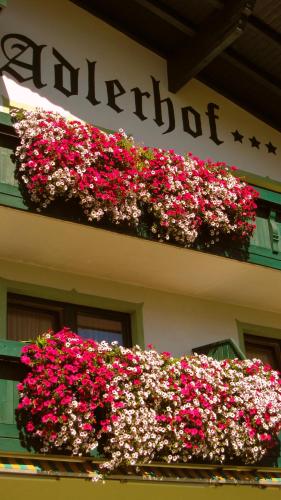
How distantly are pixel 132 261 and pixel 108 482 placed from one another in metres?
2.95

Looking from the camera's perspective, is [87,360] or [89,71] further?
[89,71]

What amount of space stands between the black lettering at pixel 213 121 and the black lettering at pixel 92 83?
2.29m

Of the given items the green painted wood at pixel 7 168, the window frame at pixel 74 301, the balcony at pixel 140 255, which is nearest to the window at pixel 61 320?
the window frame at pixel 74 301

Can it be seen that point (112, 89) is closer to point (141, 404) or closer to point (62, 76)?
point (62, 76)

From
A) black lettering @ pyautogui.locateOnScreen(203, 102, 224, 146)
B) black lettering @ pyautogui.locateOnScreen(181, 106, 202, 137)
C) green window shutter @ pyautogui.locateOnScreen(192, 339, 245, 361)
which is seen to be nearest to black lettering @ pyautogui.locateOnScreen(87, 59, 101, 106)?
black lettering @ pyautogui.locateOnScreen(181, 106, 202, 137)

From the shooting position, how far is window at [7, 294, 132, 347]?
455 inches

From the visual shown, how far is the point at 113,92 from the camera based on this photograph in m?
13.9

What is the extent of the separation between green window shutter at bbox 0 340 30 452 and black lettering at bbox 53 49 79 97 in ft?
15.9

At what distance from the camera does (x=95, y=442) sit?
31.4 feet

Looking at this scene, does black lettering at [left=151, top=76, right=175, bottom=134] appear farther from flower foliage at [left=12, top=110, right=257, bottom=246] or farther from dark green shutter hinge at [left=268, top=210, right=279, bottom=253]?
dark green shutter hinge at [left=268, top=210, right=279, bottom=253]

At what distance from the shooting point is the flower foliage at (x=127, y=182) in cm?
1079

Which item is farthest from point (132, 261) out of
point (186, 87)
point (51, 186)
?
point (186, 87)

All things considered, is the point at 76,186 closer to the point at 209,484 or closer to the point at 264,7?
the point at 209,484

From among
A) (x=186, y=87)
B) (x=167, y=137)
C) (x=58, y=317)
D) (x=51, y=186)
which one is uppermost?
(x=186, y=87)
